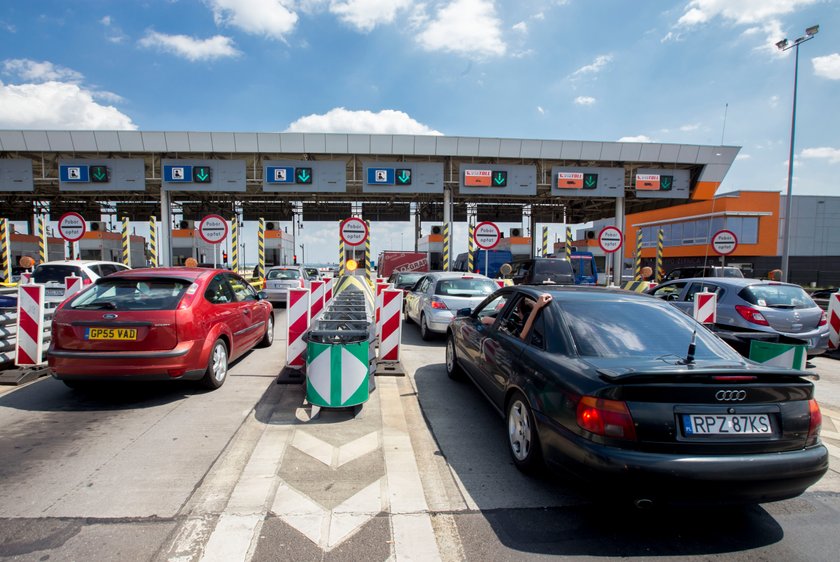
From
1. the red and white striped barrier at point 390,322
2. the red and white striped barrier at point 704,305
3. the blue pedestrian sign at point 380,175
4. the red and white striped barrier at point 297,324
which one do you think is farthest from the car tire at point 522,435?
the blue pedestrian sign at point 380,175

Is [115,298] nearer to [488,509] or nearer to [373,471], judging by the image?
[373,471]

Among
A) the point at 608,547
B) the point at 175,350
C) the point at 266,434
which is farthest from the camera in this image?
the point at 175,350

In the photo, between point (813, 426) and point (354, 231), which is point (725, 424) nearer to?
point (813, 426)

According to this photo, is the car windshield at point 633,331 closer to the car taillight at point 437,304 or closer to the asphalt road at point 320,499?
the asphalt road at point 320,499

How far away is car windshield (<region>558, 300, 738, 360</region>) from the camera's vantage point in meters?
3.25

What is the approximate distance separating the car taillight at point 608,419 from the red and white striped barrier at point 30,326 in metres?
7.23

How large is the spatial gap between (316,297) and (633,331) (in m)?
4.81

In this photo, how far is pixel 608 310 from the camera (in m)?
3.69

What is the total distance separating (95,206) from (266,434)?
106 feet

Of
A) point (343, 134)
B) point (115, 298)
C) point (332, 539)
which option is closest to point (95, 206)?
point (343, 134)

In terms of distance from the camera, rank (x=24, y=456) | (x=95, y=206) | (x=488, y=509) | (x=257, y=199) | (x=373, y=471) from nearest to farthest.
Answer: (x=488, y=509), (x=373, y=471), (x=24, y=456), (x=257, y=199), (x=95, y=206)

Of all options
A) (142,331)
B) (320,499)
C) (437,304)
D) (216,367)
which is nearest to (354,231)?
(437,304)

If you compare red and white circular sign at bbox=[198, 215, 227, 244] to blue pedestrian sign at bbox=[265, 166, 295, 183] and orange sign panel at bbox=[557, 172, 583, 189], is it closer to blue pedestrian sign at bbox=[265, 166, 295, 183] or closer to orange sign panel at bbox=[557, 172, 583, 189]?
blue pedestrian sign at bbox=[265, 166, 295, 183]

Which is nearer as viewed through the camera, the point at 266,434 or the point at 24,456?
the point at 24,456
